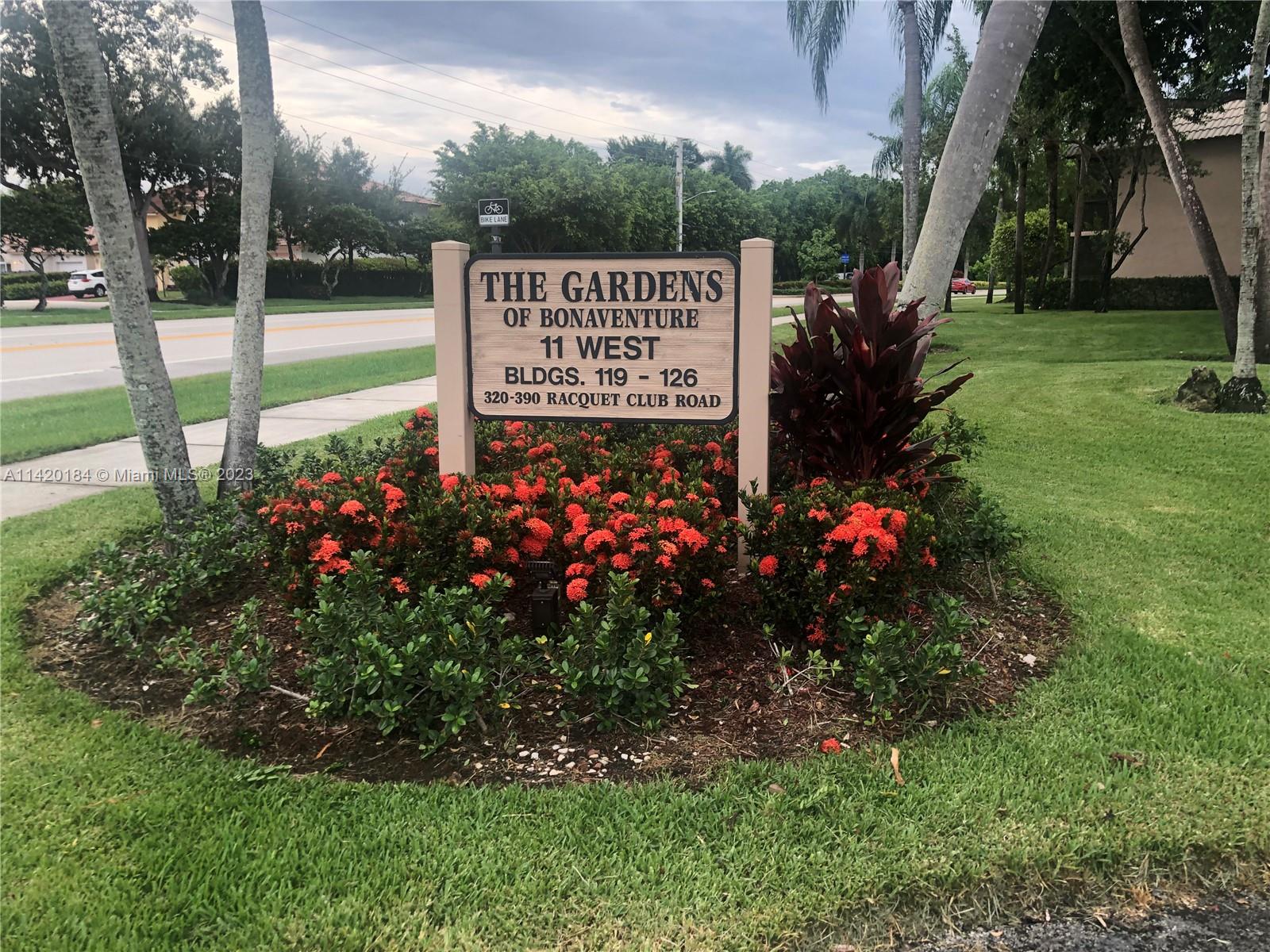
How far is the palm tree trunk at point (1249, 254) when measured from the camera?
29.1 feet

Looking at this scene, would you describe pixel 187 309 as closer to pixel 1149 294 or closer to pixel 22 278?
pixel 22 278

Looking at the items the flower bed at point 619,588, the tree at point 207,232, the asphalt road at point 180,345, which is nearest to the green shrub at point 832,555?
the flower bed at point 619,588

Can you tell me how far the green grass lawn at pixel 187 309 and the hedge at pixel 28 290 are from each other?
9.17 metres

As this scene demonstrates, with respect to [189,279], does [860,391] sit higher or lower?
lower

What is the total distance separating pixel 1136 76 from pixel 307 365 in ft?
42.3

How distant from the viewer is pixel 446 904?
230 centimetres

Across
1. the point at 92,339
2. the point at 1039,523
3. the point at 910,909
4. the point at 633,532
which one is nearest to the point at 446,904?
the point at 910,909

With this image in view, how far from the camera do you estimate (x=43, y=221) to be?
2852cm

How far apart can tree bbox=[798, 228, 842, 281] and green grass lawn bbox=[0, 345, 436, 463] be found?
53018mm

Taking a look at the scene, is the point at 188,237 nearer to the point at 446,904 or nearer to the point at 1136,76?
the point at 1136,76

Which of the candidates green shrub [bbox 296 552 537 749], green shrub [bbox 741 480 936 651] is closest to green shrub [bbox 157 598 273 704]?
green shrub [bbox 296 552 537 749]

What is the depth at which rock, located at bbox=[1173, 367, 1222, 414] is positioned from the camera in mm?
9070

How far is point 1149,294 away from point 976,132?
2389cm

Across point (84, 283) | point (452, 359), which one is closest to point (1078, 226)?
point (452, 359)
